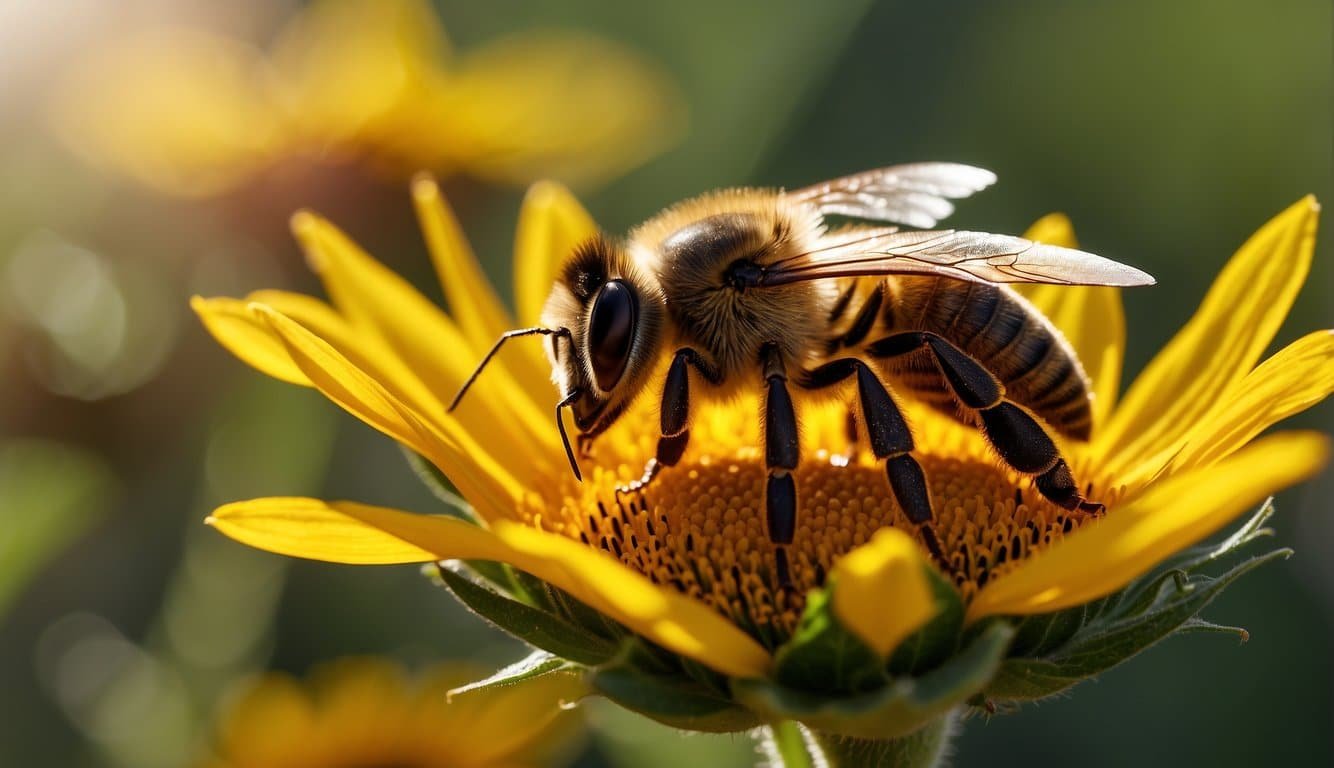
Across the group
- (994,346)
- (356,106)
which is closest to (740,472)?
(994,346)

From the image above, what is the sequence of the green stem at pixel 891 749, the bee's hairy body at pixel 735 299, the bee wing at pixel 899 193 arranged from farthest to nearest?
the bee wing at pixel 899 193
the bee's hairy body at pixel 735 299
the green stem at pixel 891 749

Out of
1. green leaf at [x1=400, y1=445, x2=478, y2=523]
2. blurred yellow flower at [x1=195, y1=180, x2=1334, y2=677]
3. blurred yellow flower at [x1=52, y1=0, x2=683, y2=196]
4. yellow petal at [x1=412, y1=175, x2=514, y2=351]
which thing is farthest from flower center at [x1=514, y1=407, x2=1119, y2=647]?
blurred yellow flower at [x1=52, y1=0, x2=683, y2=196]

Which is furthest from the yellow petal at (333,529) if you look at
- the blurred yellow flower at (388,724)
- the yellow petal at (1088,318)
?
the blurred yellow flower at (388,724)

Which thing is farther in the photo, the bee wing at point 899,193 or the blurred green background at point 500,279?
Result: the blurred green background at point 500,279

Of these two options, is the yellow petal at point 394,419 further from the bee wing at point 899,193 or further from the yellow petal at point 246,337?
the bee wing at point 899,193

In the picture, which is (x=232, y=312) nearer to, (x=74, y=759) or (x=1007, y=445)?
(x=1007, y=445)

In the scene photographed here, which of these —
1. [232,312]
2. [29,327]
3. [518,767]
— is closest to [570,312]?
[232,312]

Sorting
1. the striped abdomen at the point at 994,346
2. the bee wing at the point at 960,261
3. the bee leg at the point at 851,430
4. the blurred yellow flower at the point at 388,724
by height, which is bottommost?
the blurred yellow flower at the point at 388,724
